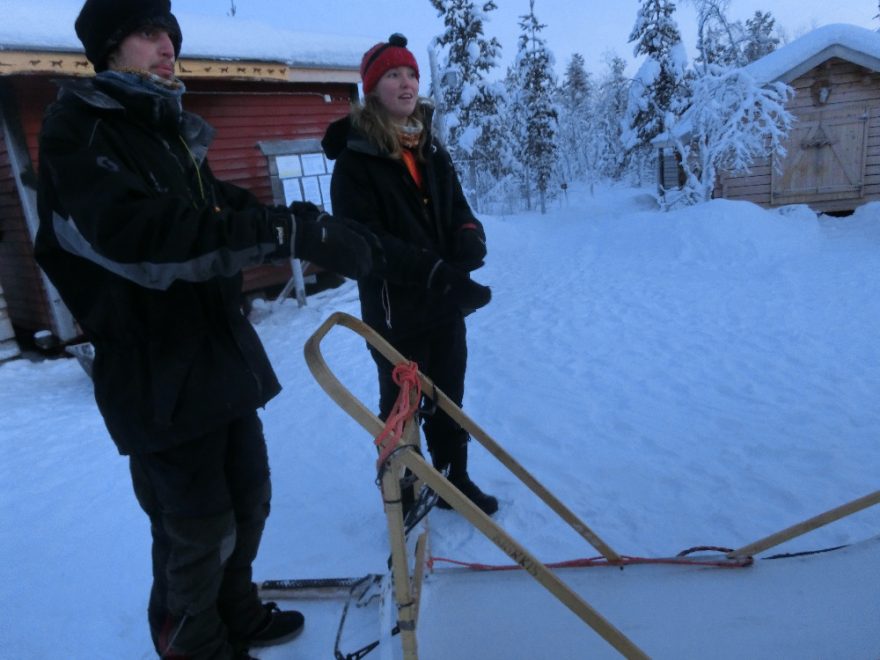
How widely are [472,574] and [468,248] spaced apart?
4.11 feet

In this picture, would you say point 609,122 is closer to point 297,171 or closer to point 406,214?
point 297,171

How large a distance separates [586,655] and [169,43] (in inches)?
80.6

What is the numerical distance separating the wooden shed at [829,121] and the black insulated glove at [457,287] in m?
12.1

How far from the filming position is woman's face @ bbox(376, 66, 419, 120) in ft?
7.29

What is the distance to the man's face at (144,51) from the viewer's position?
1431 mm

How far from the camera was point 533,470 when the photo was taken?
3.18 metres

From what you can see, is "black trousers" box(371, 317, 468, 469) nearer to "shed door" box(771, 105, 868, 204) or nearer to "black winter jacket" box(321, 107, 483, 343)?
"black winter jacket" box(321, 107, 483, 343)

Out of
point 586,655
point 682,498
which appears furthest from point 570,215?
point 586,655

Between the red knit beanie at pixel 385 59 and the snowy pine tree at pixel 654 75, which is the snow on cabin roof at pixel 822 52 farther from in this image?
the red knit beanie at pixel 385 59

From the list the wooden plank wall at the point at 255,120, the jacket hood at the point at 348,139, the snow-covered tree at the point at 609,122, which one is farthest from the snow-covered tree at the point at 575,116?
the jacket hood at the point at 348,139

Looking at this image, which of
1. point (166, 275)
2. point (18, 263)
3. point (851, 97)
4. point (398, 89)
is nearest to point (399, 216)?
point (398, 89)

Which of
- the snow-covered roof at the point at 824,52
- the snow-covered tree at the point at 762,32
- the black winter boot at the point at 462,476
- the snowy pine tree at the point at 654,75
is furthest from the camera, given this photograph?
the snow-covered tree at the point at 762,32

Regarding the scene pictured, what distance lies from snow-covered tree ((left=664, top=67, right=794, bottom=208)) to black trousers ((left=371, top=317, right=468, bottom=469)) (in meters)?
11.0

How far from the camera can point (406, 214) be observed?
2283mm
